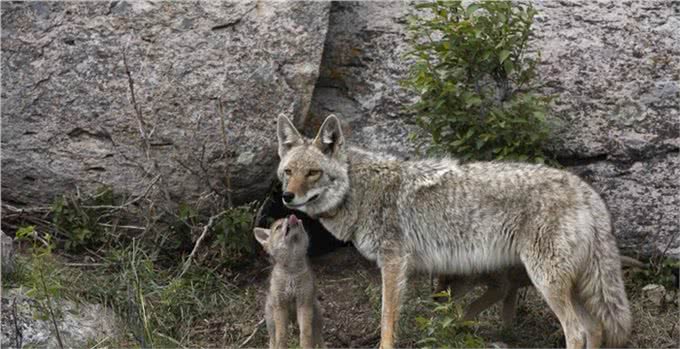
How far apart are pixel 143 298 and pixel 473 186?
284cm

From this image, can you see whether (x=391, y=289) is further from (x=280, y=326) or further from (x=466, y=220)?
(x=280, y=326)

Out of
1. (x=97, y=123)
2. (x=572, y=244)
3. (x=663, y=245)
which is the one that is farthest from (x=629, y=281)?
(x=97, y=123)

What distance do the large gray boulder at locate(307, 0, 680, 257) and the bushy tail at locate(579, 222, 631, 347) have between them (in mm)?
1700

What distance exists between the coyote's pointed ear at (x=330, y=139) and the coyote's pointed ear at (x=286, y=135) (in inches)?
7.7

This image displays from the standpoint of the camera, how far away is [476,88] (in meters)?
10.8

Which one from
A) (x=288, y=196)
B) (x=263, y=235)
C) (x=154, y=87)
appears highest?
(x=154, y=87)

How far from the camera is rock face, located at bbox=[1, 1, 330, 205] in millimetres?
11172

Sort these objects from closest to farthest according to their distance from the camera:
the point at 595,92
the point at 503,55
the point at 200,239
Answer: the point at 503,55 < the point at 200,239 < the point at 595,92

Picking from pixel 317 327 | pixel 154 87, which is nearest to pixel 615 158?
pixel 317 327

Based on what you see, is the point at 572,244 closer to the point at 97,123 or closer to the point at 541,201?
the point at 541,201

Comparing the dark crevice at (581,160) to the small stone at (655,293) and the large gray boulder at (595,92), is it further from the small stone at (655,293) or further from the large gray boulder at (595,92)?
the small stone at (655,293)

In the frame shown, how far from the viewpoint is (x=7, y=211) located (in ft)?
37.4

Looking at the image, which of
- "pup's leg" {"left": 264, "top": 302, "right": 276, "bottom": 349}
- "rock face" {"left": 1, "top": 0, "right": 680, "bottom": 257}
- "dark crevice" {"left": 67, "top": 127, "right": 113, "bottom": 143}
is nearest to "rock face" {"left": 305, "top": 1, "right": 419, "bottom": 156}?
"rock face" {"left": 1, "top": 0, "right": 680, "bottom": 257}

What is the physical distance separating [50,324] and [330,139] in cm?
261
